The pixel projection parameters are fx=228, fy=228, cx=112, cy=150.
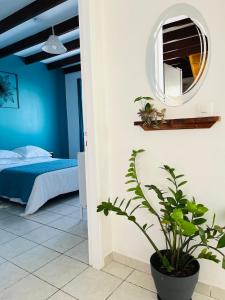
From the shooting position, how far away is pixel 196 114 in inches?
54.1

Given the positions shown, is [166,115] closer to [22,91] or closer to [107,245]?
[107,245]

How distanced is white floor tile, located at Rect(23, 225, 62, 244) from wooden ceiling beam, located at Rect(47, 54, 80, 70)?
351 centimetres

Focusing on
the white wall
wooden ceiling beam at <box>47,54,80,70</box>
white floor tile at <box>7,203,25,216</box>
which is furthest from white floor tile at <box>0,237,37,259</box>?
wooden ceiling beam at <box>47,54,80,70</box>

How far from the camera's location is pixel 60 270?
5.77ft

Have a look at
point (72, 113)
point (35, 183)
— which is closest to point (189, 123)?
point (35, 183)

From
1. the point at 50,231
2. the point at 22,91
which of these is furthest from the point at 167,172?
the point at 22,91

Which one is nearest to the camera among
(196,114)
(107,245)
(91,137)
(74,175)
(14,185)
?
(196,114)

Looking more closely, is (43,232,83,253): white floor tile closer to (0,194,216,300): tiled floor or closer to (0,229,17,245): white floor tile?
(0,194,216,300): tiled floor

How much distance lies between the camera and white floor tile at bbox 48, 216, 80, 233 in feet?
8.21

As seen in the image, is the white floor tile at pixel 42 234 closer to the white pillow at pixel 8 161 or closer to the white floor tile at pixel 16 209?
the white floor tile at pixel 16 209

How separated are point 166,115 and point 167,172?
1.24 feet

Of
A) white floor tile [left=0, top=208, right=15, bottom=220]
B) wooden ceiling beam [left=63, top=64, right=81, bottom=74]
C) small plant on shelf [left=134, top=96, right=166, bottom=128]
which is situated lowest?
white floor tile [left=0, top=208, right=15, bottom=220]

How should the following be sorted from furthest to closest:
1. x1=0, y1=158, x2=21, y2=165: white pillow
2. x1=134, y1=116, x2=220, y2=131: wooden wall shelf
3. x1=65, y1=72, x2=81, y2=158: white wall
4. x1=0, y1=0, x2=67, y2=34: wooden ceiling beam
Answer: x1=65, y1=72, x2=81, y2=158: white wall < x1=0, y1=158, x2=21, y2=165: white pillow < x1=0, y1=0, x2=67, y2=34: wooden ceiling beam < x1=134, y1=116, x2=220, y2=131: wooden wall shelf

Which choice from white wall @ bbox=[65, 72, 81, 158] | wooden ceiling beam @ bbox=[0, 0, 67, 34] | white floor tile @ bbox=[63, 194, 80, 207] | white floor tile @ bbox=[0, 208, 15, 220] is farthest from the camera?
white wall @ bbox=[65, 72, 81, 158]
